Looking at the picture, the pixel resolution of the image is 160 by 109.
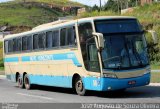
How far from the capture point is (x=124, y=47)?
19.3 metres

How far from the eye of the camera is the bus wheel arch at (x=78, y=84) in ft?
67.6

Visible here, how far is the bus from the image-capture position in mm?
18969

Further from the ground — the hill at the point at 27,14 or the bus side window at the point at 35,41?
the hill at the point at 27,14

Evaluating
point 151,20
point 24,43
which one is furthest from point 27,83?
point 151,20

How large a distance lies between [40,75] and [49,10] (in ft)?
493

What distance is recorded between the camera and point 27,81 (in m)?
27.6

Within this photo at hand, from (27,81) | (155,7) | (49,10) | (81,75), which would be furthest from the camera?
(49,10)

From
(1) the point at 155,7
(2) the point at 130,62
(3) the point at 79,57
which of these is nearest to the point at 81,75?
(3) the point at 79,57

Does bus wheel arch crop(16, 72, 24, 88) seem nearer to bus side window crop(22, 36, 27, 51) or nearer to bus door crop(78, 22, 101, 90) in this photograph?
bus side window crop(22, 36, 27, 51)

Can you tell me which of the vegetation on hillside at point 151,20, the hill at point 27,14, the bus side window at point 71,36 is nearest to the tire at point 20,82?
the bus side window at point 71,36

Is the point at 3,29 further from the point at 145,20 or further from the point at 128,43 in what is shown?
the point at 128,43

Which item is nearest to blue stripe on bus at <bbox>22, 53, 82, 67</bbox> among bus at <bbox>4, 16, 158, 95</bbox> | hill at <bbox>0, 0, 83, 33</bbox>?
bus at <bbox>4, 16, 158, 95</bbox>

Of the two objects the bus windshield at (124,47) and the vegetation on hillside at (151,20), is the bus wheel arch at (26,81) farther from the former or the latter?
the vegetation on hillside at (151,20)

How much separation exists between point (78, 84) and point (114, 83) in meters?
2.49
